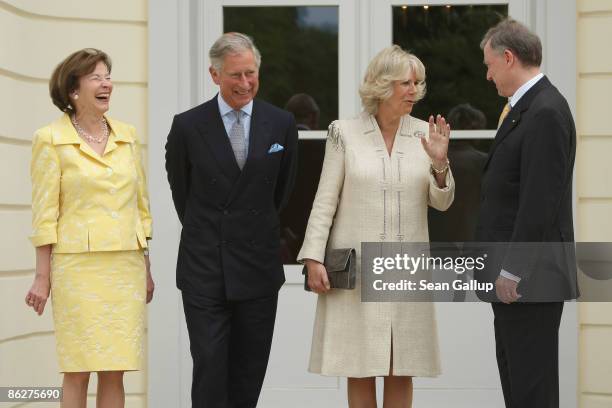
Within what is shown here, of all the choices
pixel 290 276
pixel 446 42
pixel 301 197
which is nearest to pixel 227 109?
pixel 301 197

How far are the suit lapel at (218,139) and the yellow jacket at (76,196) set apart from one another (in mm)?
Result: 379

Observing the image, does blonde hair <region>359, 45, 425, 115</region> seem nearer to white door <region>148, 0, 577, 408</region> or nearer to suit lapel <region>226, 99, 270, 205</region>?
suit lapel <region>226, 99, 270, 205</region>

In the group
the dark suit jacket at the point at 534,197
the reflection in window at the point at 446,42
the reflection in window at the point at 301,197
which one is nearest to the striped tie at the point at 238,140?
the dark suit jacket at the point at 534,197

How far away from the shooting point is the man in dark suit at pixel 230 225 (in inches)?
194

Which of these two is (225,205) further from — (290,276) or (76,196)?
(290,276)

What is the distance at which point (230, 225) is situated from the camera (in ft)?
16.1

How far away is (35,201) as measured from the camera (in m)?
4.82

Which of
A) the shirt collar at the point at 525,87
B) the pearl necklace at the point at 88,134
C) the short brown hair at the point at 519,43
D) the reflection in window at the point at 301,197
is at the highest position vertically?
the short brown hair at the point at 519,43

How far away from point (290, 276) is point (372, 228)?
1586mm

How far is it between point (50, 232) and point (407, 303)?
1511 millimetres

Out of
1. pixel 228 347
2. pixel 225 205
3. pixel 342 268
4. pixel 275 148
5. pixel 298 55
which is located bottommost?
pixel 228 347

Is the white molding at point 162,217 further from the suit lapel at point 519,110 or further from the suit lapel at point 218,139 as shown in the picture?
the suit lapel at point 519,110

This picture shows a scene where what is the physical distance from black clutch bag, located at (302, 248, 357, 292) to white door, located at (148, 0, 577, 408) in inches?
60.1

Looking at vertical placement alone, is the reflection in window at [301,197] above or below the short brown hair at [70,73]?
below
